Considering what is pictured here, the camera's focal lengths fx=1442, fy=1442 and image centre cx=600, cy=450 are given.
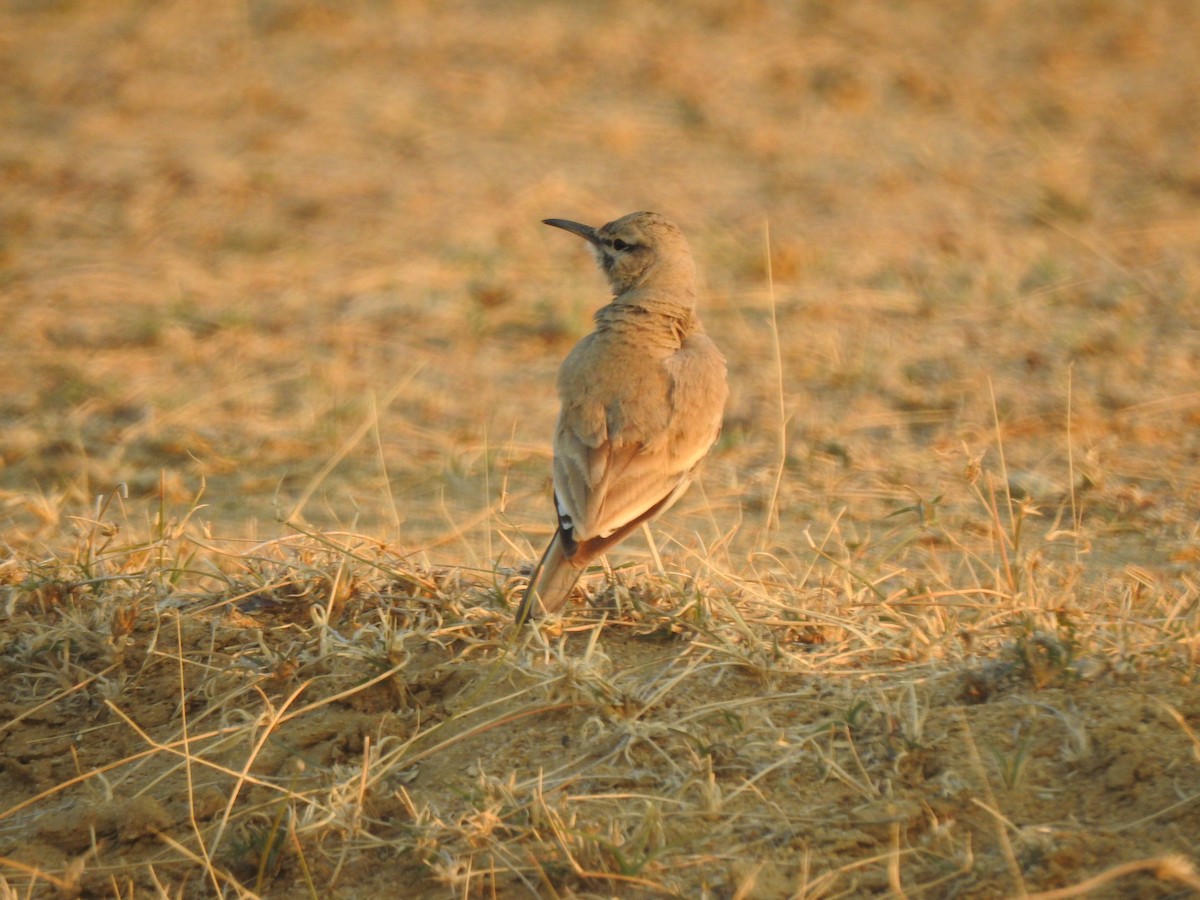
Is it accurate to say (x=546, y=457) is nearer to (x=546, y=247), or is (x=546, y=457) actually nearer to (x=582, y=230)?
(x=582, y=230)

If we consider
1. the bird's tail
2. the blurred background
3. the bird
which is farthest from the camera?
the blurred background

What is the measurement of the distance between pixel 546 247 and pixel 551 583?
17.0ft

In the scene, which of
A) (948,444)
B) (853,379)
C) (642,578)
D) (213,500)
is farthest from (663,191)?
(642,578)

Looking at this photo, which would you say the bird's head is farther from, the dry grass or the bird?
the dry grass

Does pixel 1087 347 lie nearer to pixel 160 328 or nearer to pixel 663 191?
pixel 663 191

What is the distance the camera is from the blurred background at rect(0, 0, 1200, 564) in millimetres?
5930

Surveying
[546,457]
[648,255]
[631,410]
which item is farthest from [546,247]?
[631,410]

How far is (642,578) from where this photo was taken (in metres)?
3.89

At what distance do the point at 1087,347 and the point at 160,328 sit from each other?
15.3 ft

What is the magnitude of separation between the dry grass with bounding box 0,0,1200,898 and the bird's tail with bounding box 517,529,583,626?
0.06 m

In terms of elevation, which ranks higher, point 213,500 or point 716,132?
point 716,132

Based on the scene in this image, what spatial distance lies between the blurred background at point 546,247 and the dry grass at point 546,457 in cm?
4

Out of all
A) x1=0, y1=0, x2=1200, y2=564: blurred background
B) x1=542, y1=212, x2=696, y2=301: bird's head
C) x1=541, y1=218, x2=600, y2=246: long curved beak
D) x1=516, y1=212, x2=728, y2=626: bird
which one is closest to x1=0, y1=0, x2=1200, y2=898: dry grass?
x1=0, y1=0, x2=1200, y2=564: blurred background

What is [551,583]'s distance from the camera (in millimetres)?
3648
